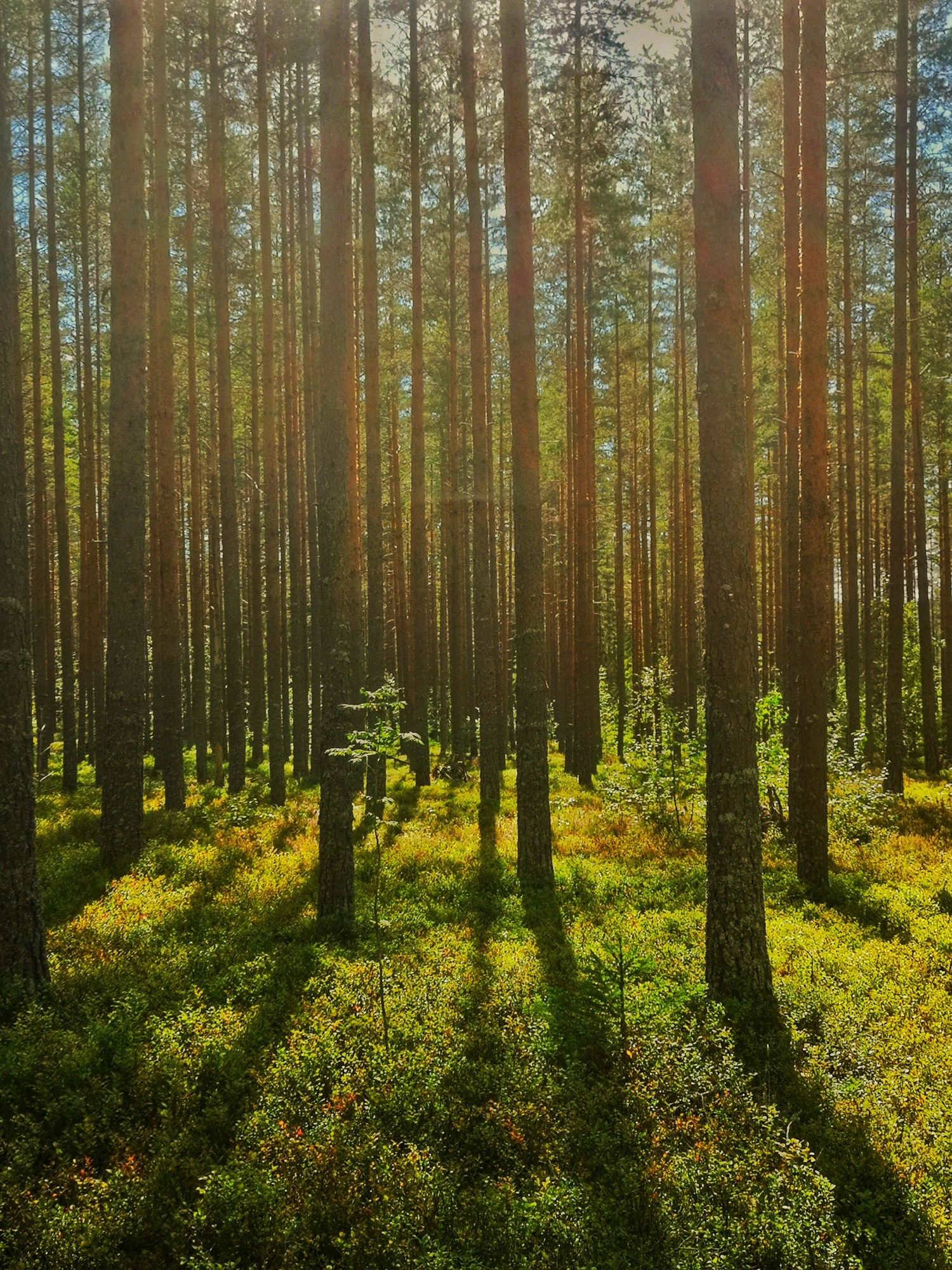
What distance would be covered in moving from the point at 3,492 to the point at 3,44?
3.24 m

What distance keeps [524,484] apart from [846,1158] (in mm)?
6736

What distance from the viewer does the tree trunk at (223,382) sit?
40.5 feet

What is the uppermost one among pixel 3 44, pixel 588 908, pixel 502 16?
pixel 502 16

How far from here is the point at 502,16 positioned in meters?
8.57

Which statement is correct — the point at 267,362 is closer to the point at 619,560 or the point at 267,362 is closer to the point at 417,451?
the point at 417,451

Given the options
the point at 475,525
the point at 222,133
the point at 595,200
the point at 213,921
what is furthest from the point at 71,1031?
the point at 595,200

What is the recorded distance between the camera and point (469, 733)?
20.3 meters

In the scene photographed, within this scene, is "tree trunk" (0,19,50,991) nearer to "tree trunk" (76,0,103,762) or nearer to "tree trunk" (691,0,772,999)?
"tree trunk" (691,0,772,999)

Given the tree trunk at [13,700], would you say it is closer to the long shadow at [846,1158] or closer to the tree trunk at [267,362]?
the long shadow at [846,1158]

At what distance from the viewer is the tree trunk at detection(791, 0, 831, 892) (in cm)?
842

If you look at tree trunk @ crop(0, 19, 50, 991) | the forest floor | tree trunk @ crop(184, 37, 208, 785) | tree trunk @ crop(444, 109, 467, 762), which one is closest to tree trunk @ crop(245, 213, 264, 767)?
tree trunk @ crop(184, 37, 208, 785)

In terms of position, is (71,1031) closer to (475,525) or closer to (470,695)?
(475,525)

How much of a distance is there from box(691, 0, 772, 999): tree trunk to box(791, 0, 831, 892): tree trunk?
136 inches

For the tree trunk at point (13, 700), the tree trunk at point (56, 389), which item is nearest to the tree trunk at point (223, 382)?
the tree trunk at point (56, 389)
